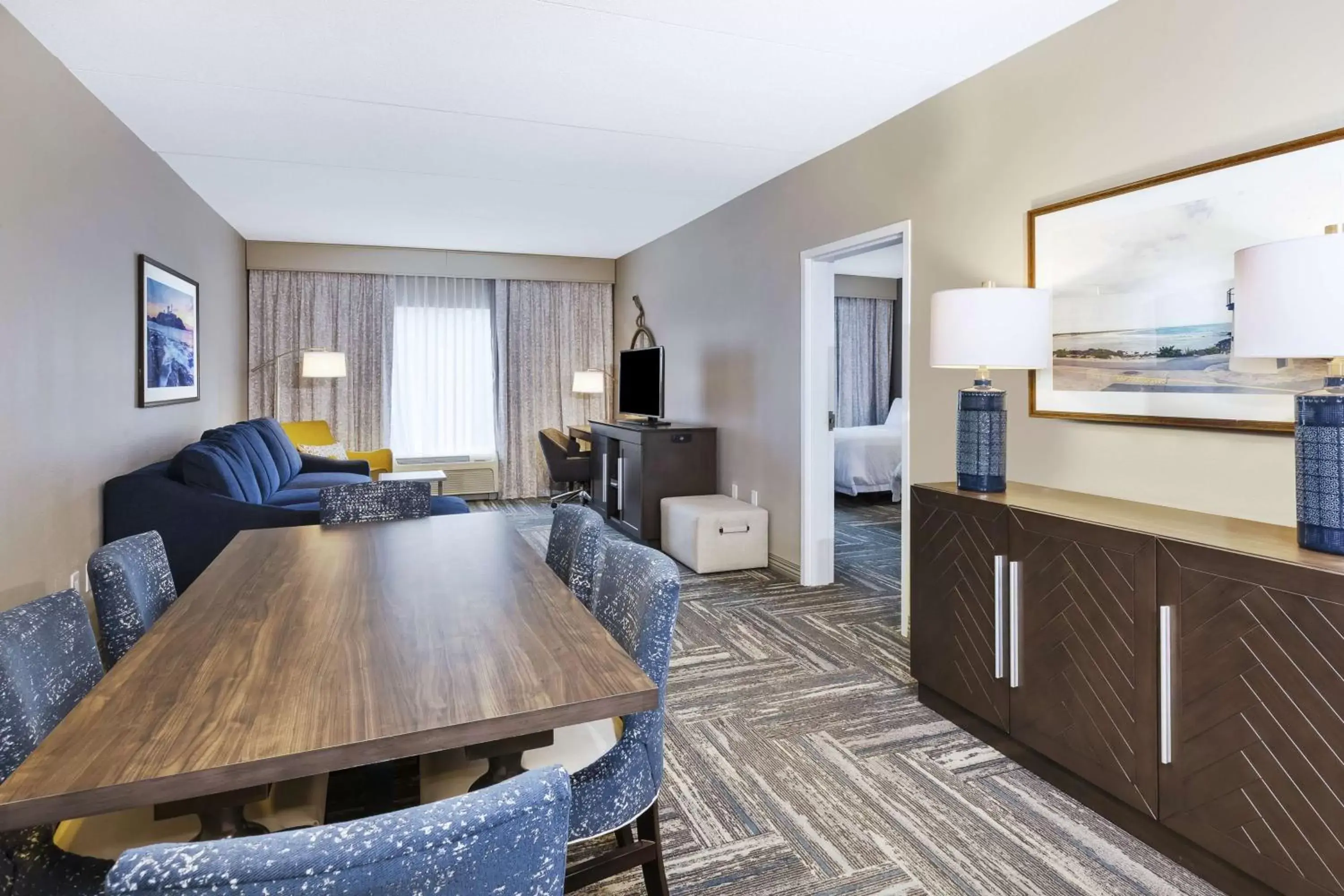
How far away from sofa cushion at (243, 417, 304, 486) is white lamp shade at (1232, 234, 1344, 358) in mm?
5307

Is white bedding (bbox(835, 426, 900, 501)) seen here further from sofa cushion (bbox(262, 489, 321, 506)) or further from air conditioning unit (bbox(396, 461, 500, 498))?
sofa cushion (bbox(262, 489, 321, 506))

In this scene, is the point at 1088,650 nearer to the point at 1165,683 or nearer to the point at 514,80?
the point at 1165,683

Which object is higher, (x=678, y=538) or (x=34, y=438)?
(x=34, y=438)

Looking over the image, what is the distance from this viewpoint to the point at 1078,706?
2.12 m

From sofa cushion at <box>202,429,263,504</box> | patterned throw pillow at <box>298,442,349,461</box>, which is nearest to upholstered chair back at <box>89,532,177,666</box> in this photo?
sofa cushion at <box>202,429,263,504</box>

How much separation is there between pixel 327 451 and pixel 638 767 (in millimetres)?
5753

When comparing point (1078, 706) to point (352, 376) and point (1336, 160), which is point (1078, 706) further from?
point (352, 376)

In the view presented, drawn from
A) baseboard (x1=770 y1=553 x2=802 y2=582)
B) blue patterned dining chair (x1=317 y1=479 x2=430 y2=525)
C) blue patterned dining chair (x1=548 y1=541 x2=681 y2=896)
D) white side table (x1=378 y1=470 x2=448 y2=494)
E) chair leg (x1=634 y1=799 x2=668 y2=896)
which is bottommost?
chair leg (x1=634 y1=799 x2=668 y2=896)

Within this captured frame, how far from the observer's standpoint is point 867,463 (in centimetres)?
698

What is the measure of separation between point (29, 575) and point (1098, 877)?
3.61 m

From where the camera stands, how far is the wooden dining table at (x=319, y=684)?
38.5 inches

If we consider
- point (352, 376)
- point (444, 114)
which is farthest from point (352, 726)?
point (352, 376)

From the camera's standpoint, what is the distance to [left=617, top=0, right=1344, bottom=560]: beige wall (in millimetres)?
2072

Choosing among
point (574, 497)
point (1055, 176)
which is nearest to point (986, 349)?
point (1055, 176)
